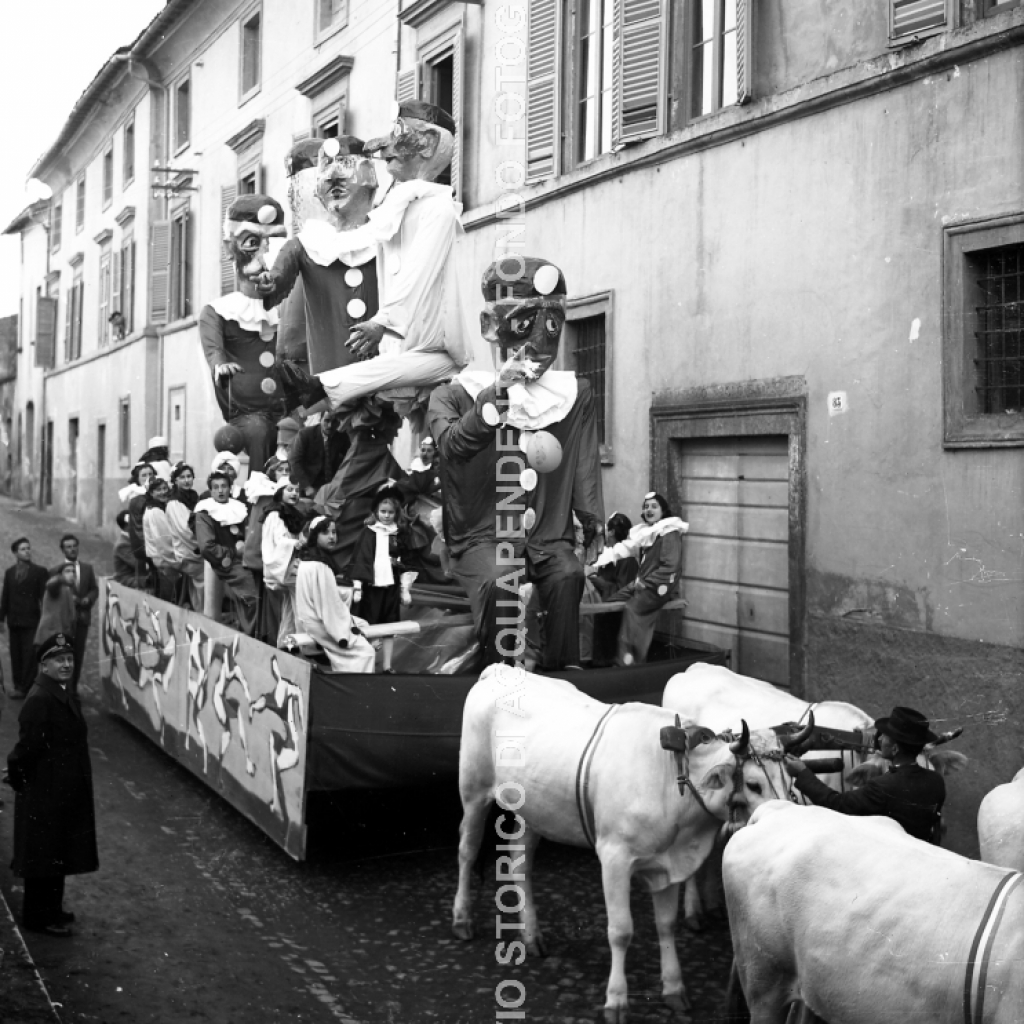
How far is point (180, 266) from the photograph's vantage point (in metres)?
27.0

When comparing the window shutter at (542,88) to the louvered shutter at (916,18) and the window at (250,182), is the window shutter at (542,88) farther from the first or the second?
the window at (250,182)

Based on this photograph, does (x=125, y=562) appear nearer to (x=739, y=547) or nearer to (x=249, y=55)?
(x=739, y=547)

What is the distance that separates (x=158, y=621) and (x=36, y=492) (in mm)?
29080

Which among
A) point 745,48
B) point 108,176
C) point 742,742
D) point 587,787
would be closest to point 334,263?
point 745,48

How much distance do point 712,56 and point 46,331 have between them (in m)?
29.9

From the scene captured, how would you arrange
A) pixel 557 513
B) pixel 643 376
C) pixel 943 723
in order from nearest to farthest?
pixel 557 513 < pixel 943 723 < pixel 643 376

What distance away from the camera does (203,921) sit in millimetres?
7305

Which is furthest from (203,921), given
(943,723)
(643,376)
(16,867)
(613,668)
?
(643,376)

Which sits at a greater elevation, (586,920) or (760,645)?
(760,645)

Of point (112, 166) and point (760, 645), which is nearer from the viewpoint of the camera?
point (760, 645)

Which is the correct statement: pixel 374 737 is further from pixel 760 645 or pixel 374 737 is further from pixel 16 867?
pixel 760 645

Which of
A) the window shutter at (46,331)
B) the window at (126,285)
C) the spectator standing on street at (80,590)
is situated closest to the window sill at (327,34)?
the spectator standing on street at (80,590)

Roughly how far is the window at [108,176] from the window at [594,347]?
20.4m

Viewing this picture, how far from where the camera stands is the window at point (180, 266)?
26578mm
